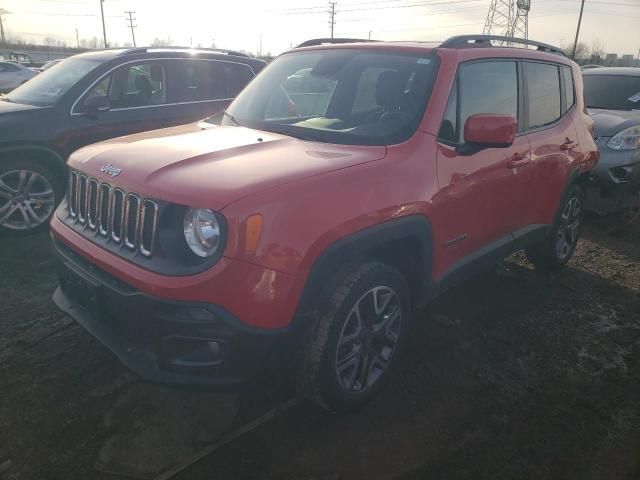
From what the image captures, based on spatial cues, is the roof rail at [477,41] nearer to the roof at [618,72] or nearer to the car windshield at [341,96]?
the car windshield at [341,96]

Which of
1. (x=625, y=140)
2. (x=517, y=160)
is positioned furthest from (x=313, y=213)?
(x=625, y=140)

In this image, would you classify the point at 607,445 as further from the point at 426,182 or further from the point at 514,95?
the point at 514,95

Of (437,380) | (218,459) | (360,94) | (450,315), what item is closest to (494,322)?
(450,315)

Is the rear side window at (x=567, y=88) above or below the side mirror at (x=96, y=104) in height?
above

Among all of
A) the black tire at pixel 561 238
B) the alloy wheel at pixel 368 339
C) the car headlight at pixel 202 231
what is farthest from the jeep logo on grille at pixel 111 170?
the black tire at pixel 561 238

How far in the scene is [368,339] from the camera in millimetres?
2742

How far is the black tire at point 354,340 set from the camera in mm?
2449

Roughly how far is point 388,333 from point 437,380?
518 millimetres

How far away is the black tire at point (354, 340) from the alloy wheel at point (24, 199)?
3.92 m

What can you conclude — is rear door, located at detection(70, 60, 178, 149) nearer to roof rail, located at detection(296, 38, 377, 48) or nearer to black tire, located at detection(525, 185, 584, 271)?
roof rail, located at detection(296, 38, 377, 48)

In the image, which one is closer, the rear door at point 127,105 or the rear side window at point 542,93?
the rear side window at point 542,93

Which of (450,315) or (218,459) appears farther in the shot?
(450,315)

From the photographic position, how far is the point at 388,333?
9.38 ft

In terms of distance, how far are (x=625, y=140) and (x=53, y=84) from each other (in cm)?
663
